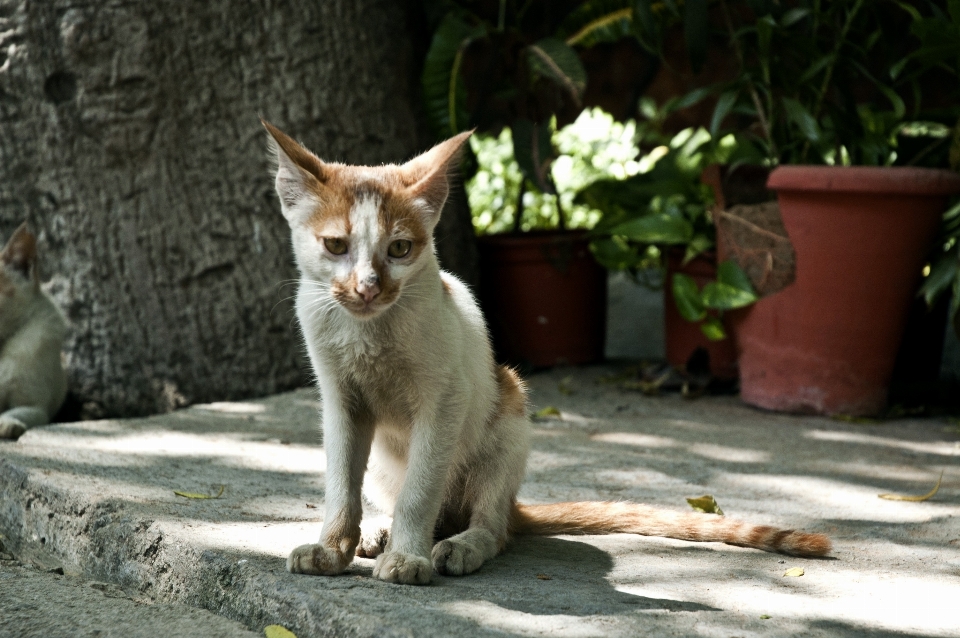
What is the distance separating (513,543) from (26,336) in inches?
104

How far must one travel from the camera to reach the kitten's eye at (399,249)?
246 cm

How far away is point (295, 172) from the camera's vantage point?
2.50 m

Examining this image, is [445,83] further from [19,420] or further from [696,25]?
[19,420]

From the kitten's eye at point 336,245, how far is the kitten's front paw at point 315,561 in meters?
0.76

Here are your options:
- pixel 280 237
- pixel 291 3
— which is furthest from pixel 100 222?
pixel 291 3

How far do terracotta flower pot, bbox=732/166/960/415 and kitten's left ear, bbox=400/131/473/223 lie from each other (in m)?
2.59

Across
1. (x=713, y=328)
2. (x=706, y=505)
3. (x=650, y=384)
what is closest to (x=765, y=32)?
(x=713, y=328)

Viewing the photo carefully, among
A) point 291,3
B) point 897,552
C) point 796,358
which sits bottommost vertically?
point 897,552

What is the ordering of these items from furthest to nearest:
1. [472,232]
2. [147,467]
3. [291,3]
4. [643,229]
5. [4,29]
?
[472,232]
[643,229]
[291,3]
[4,29]
[147,467]

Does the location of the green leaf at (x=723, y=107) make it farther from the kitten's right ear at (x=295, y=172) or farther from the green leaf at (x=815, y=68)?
the kitten's right ear at (x=295, y=172)

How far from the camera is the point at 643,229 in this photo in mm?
5246

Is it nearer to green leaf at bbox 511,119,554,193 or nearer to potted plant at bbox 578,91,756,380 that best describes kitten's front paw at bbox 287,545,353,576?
potted plant at bbox 578,91,756,380

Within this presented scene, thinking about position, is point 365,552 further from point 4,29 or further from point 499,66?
point 499,66

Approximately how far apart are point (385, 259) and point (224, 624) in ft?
3.24
